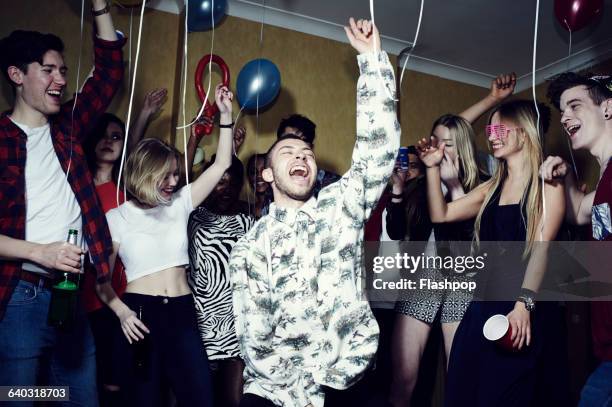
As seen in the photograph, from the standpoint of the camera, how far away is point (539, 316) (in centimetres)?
161

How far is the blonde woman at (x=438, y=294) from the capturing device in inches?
84.0

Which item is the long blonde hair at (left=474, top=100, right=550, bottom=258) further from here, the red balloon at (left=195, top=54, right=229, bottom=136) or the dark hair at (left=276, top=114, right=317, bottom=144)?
the red balloon at (left=195, top=54, right=229, bottom=136)

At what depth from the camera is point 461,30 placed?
3371 mm

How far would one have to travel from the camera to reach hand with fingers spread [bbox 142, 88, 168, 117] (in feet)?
8.70

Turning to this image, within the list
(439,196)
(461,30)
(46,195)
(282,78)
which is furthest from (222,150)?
(461,30)

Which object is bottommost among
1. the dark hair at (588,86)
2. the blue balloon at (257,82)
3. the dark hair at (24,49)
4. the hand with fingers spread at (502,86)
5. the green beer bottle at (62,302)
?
the green beer bottle at (62,302)

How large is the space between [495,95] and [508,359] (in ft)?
4.33

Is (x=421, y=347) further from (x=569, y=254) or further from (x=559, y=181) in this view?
(x=559, y=181)

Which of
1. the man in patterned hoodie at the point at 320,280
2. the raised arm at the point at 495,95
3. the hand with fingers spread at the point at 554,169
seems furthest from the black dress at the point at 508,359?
the raised arm at the point at 495,95

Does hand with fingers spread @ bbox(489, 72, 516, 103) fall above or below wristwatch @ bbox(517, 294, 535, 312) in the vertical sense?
above

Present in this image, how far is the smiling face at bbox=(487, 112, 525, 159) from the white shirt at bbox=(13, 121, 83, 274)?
143cm

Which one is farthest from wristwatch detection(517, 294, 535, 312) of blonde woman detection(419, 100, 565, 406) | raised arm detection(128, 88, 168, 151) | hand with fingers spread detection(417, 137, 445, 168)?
raised arm detection(128, 88, 168, 151)

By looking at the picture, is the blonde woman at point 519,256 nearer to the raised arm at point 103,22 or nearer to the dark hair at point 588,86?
the dark hair at point 588,86

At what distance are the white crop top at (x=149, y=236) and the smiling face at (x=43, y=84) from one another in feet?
1.40
